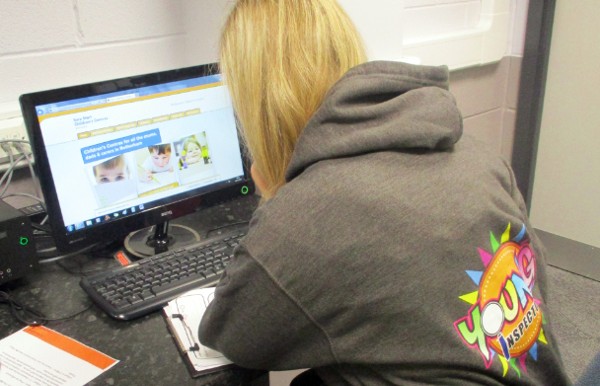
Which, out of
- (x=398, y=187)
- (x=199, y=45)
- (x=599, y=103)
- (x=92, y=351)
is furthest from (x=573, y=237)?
(x=92, y=351)

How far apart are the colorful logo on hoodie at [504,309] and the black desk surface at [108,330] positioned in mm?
348

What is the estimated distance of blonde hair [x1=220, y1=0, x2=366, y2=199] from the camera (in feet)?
2.82

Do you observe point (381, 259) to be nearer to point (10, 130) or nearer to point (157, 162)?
point (157, 162)

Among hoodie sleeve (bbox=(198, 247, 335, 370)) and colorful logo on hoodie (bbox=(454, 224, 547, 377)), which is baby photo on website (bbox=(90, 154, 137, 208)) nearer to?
hoodie sleeve (bbox=(198, 247, 335, 370))

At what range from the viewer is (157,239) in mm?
1245

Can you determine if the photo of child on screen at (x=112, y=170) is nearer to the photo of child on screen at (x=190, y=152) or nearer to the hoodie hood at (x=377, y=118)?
the photo of child on screen at (x=190, y=152)

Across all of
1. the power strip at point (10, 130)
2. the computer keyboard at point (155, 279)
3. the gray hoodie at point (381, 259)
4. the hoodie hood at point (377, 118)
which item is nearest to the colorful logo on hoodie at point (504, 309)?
the gray hoodie at point (381, 259)

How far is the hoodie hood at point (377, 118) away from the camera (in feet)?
2.50

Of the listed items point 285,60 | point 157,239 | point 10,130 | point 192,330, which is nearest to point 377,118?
point 285,60

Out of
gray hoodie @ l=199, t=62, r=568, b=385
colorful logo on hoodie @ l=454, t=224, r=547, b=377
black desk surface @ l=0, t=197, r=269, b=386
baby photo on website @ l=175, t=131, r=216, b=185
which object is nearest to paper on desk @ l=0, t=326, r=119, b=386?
black desk surface @ l=0, t=197, r=269, b=386

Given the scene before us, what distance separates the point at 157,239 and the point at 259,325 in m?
0.54

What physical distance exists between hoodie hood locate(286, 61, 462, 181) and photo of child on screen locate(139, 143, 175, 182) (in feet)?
1.44

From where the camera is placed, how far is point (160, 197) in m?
1.19

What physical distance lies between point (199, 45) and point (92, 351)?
0.92m
